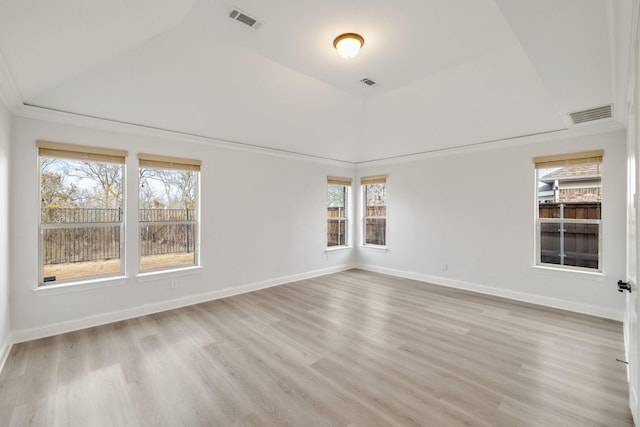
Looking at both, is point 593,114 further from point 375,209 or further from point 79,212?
point 79,212

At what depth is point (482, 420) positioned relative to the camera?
1973 mm

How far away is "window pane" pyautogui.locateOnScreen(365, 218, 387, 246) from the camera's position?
21.4 ft

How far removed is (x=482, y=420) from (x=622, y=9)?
2.59 metres

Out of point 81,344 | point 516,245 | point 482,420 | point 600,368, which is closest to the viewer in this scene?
point 482,420

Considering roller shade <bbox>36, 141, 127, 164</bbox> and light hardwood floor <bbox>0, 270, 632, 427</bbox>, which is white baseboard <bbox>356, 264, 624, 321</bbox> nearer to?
light hardwood floor <bbox>0, 270, 632, 427</bbox>

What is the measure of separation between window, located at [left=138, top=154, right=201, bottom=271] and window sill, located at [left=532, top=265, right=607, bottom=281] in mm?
5183

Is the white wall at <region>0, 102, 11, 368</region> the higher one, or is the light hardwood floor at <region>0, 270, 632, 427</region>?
the white wall at <region>0, 102, 11, 368</region>

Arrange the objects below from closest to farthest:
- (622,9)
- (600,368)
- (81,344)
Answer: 1. (622,9)
2. (600,368)
3. (81,344)

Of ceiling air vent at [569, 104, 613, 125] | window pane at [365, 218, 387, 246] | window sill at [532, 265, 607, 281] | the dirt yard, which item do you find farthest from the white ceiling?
window pane at [365, 218, 387, 246]

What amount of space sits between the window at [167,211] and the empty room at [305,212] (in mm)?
29

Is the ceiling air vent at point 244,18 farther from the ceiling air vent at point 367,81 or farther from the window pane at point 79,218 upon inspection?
the window pane at point 79,218

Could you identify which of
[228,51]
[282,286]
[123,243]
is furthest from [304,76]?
[282,286]

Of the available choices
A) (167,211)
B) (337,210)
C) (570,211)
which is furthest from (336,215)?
(570,211)

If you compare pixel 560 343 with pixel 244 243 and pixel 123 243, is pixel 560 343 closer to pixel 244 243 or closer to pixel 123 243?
pixel 244 243
